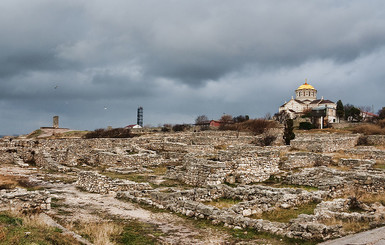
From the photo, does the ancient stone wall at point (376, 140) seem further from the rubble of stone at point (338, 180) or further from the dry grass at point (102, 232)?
the dry grass at point (102, 232)

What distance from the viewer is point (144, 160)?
26547mm

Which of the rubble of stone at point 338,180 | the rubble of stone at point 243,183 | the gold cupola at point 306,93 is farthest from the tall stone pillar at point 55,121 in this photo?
the gold cupola at point 306,93

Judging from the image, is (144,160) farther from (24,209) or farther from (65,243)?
(65,243)

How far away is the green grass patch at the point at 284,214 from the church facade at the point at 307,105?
84.2 m

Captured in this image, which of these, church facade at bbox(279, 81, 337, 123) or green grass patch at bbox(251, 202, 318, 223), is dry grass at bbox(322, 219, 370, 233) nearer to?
green grass patch at bbox(251, 202, 318, 223)

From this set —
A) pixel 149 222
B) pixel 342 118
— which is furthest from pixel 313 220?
pixel 342 118

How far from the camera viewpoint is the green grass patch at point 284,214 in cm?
1138

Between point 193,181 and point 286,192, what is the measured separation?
584 cm

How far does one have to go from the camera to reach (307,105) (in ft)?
356

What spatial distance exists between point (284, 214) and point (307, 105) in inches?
4075

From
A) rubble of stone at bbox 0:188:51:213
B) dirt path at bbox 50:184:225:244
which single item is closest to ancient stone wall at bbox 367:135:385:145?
dirt path at bbox 50:184:225:244

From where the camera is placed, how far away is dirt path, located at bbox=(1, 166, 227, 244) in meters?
9.52

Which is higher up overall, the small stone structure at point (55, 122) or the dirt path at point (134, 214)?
the small stone structure at point (55, 122)

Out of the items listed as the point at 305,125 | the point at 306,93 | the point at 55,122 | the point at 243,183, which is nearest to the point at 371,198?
the point at 243,183
